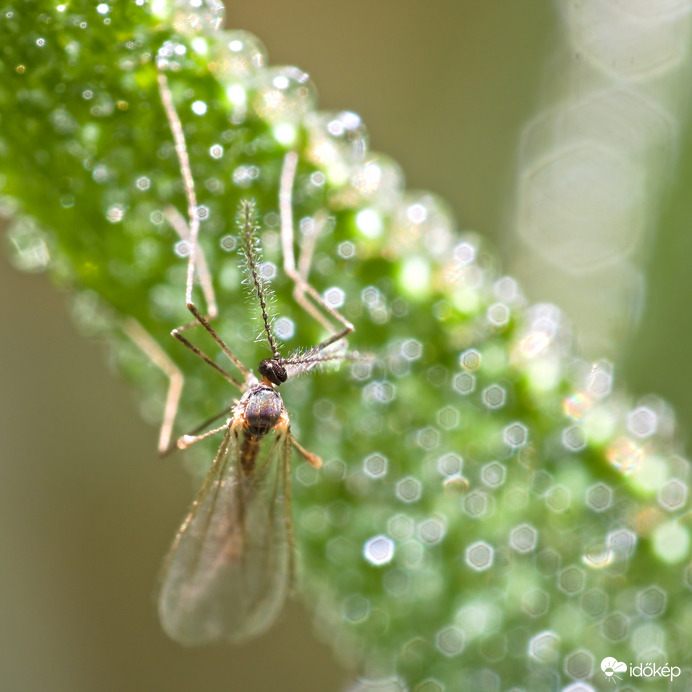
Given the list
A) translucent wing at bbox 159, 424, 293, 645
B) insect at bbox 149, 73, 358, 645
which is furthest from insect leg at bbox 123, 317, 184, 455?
translucent wing at bbox 159, 424, 293, 645

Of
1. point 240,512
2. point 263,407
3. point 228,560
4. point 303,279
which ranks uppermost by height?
point 303,279

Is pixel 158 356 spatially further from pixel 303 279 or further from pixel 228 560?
pixel 228 560

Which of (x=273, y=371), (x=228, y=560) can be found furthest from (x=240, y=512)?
(x=273, y=371)

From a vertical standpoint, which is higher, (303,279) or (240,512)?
(303,279)

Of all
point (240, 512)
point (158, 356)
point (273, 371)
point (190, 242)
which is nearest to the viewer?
point (190, 242)

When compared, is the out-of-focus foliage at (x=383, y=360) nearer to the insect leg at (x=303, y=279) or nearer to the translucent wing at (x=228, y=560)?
the insect leg at (x=303, y=279)

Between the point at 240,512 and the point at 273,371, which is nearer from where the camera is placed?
the point at 273,371

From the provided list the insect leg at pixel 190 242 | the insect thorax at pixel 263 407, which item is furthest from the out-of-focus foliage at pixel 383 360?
the insect thorax at pixel 263 407

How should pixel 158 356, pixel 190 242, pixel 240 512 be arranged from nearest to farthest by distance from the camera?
pixel 190 242
pixel 158 356
pixel 240 512

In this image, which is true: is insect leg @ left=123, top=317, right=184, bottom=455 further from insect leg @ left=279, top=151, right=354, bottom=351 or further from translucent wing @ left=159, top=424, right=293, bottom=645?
insect leg @ left=279, top=151, right=354, bottom=351
